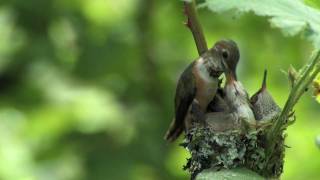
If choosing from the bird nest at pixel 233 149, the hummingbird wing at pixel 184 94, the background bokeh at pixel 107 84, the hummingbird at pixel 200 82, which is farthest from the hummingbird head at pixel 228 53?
the background bokeh at pixel 107 84

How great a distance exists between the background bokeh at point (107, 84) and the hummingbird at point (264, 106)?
304 cm

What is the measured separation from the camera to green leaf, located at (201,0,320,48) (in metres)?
2.43

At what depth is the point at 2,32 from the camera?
705cm

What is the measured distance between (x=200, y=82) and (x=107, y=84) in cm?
350

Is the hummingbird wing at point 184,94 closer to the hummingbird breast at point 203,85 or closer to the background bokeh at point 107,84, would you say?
the hummingbird breast at point 203,85

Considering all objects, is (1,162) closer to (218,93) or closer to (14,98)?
(14,98)

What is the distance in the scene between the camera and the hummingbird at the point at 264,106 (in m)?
2.93

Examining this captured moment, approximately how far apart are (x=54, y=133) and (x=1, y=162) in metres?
0.62

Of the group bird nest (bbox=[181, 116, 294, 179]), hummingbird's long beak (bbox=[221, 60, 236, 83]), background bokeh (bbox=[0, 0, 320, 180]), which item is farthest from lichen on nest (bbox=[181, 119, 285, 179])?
background bokeh (bbox=[0, 0, 320, 180])

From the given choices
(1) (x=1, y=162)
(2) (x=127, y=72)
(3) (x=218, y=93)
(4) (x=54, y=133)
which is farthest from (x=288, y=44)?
(3) (x=218, y=93)

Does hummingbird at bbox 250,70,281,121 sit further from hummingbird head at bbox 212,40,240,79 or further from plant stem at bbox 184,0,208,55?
plant stem at bbox 184,0,208,55

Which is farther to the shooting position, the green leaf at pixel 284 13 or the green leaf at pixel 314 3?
the green leaf at pixel 314 3

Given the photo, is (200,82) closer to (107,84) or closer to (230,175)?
(230,175)

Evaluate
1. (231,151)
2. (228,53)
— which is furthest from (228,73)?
(231,151)
